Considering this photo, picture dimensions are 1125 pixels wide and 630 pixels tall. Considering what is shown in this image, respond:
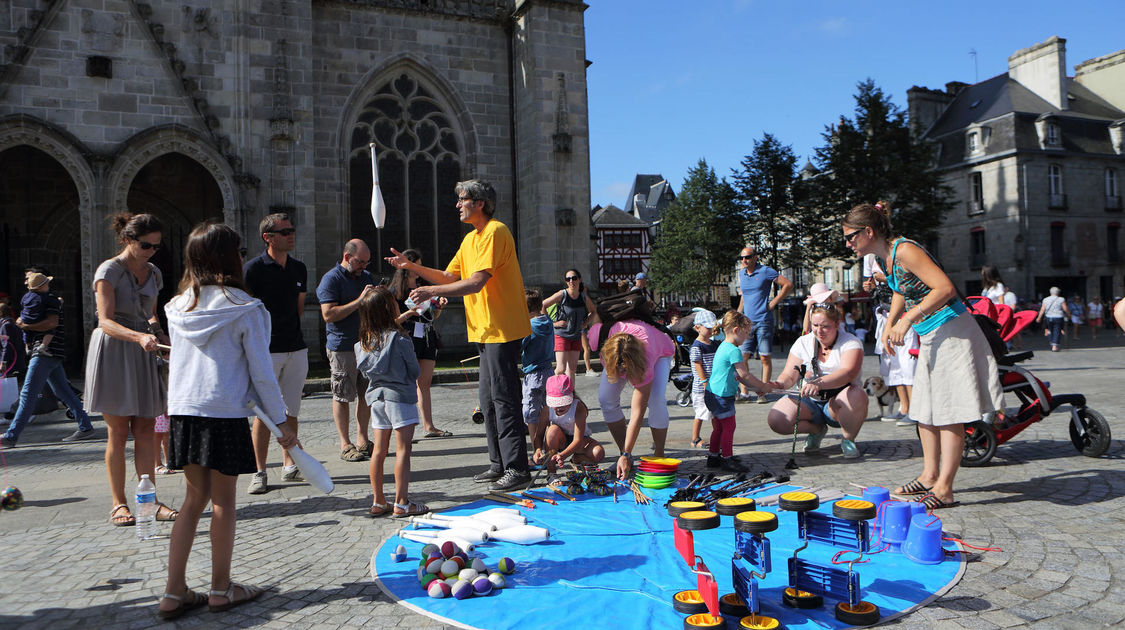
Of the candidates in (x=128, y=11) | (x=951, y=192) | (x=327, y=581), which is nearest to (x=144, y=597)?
(x=327, y=581)

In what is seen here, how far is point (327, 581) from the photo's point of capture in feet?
12.0

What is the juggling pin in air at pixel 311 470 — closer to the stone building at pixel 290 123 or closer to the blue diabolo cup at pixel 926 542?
the blue diabolo cup at pixel 926 542

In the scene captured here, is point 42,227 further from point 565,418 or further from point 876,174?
point 876,174

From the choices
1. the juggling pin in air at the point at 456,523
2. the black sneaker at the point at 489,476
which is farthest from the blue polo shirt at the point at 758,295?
the juggling pin in air at the point at 456,523

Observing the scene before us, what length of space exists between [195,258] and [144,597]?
5.22ft

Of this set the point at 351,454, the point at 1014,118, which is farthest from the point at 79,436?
the point at 1014,118

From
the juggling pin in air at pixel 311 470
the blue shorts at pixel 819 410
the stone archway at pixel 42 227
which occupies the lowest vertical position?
the blue shorts at pixel 819 410

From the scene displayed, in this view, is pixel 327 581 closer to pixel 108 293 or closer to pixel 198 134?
pixel 108 293

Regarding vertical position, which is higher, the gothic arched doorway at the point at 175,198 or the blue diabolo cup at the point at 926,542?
the gothic arched doorway at the point at 175,198

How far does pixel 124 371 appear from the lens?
15.4 ft

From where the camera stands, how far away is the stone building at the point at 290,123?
1517cm

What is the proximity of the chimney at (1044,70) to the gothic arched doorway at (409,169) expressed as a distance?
1450 inches

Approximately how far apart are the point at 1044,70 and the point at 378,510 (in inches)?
1896

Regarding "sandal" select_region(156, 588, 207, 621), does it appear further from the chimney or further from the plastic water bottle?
the chimney
